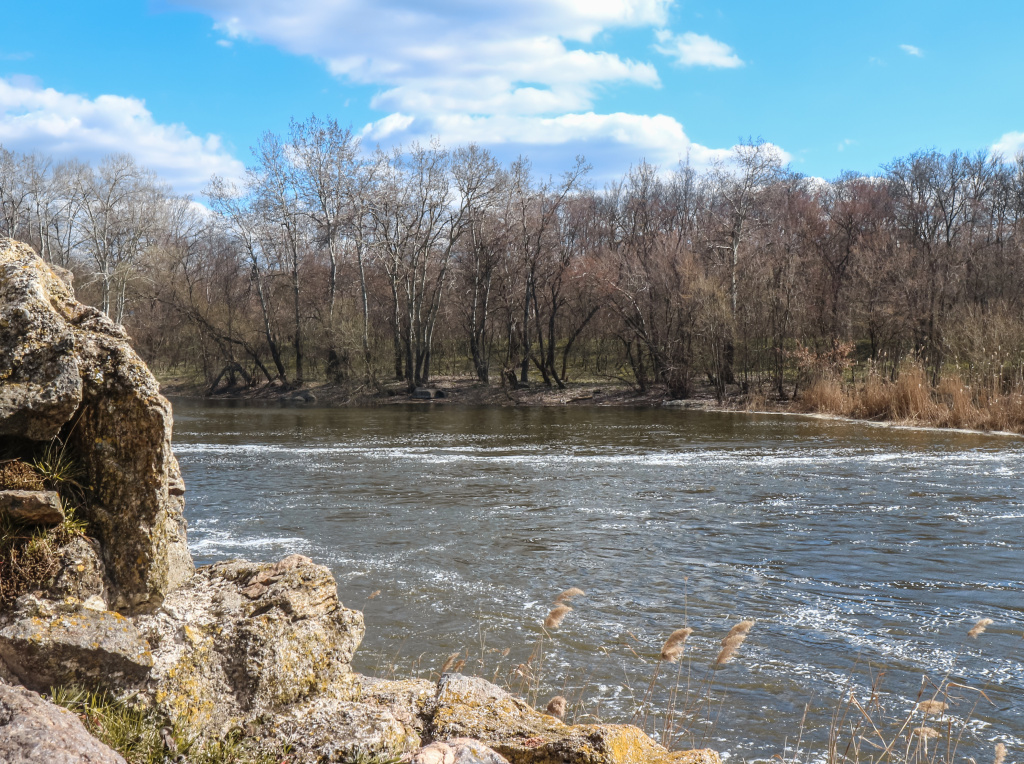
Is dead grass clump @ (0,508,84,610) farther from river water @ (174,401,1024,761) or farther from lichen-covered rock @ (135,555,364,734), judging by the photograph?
river water @ (174,401,1024,761)

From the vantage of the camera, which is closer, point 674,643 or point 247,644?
point 247,644

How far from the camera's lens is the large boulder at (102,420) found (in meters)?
3.88

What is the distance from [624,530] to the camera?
38.1 ft

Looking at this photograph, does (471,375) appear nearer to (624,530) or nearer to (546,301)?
(546,301)

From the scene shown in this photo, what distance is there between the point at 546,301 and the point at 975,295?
22.1 meters

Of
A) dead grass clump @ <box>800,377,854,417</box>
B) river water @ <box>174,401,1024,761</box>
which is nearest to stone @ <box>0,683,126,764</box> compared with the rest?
river water @ <box>174,401,1024,761</box>

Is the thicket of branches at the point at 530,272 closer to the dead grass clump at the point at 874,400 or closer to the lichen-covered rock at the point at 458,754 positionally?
the dead grass clump at the point at 874,400

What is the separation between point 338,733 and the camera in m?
3.58

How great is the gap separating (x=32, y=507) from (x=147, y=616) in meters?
0.75

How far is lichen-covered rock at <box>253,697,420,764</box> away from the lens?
3.46 m

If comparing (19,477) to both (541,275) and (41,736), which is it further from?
(541,275)

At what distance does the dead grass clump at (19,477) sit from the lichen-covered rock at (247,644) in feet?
2.67

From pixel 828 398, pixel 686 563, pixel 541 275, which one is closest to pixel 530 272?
pixel 541 275

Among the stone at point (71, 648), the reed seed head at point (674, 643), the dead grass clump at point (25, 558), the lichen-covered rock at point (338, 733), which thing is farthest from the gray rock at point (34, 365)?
the reed seed head at point (674, 643)
